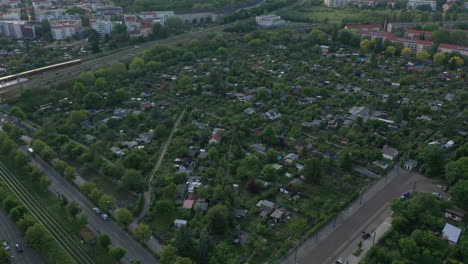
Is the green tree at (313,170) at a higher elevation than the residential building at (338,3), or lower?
lower

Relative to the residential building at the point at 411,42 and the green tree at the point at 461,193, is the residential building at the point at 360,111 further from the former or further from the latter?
the residential building at the point at 411,42

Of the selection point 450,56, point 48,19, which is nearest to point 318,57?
point 450,56

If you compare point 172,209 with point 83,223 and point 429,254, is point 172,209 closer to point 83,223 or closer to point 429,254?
point 83,223

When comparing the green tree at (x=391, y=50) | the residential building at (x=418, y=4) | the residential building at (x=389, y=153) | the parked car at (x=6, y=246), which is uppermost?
the residential building at (x=418, y=4)

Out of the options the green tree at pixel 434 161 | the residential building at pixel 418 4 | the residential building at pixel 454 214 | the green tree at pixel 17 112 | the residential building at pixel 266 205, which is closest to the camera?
the residential building at pixel 454 214

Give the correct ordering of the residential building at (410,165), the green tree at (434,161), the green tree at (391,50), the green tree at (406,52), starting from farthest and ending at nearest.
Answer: the green tree at (391,50)
the green tree at (406,52)
the residential building at (410,165)
the green tree at (434,161)

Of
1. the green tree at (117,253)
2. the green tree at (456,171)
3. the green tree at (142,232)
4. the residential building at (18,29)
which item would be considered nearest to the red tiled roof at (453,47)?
the green tree at (456,171)

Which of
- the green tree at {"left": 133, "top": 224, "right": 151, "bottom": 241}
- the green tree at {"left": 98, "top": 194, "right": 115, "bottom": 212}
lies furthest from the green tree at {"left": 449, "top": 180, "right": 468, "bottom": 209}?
the green tree at {"left": 98, "top": 194, "right": 115, "bottom": 212}

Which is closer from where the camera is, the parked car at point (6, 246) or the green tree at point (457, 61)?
the parked car at point (6, 246)
